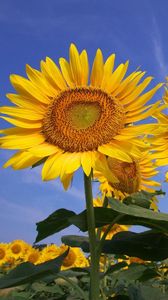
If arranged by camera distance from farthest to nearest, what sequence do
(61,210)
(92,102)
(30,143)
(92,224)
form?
(92,102)
(30,143)
(61,210)
(92,224)

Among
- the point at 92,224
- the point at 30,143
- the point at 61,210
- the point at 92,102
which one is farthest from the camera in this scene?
the point at 92,102

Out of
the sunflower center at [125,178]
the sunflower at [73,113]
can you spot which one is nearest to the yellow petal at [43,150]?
the sunflower at [73,113]

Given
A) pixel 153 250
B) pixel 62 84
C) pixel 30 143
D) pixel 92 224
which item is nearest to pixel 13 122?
pixel 30 143

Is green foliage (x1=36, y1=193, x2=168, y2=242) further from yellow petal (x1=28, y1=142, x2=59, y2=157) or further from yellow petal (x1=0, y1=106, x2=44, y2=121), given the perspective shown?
yellow petal (x1=0, y1=106, x2=44, y2=121)

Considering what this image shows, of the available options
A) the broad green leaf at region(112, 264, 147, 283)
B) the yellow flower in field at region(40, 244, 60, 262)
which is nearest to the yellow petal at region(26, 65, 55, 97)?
the broad green leaf at region(112, 264, 147, 283)

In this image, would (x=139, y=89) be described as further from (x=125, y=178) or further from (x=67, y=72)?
(x=125, y=178)

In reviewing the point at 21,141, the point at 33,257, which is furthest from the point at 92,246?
the point at 33,257

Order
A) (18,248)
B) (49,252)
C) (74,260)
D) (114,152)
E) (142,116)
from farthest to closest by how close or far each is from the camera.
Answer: (18,248) → (49,252) → (74,260) → (142,116) → (114,152)

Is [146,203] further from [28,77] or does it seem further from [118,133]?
[28,77]
